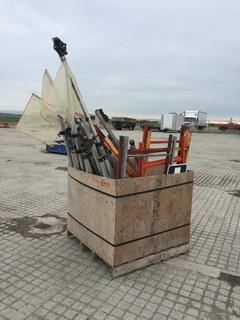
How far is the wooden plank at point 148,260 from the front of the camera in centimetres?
375

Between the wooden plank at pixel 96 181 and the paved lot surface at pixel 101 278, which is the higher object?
the wooden plank at pixel 96 181

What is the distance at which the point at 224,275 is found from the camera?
392 centimetres

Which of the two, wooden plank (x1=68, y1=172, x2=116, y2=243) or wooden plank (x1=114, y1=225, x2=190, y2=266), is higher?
wooden plank (x1=68, y1=172, x2=116, y2=243)

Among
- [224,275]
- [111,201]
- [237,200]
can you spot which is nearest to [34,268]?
[111,201]

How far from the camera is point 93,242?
4.08m

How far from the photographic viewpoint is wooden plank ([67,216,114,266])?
374 cm

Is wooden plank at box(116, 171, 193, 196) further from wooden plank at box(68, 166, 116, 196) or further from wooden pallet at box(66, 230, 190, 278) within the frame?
wooden pallet at box(66, 230, 190, 278)

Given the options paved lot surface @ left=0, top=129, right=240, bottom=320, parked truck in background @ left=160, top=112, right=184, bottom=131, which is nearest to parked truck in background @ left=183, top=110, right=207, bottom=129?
parked truck in background @ left=160, top=112, right=184, bottom=131

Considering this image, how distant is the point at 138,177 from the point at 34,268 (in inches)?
65.7

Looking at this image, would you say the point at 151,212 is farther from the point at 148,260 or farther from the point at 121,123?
the point at 121,123

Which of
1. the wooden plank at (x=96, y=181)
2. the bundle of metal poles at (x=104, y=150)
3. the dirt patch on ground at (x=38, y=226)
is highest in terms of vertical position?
the bundle of metal poles at (x=104, y=150)

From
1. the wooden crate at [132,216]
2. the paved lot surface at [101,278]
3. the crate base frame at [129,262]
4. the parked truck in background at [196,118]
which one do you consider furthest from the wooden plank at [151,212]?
the parked truck in background at [196,118]

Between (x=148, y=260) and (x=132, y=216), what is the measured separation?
0.67 meters

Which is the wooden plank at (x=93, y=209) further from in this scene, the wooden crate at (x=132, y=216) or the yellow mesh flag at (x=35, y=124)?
the yellow mesh flag at (x=35, y=124)
